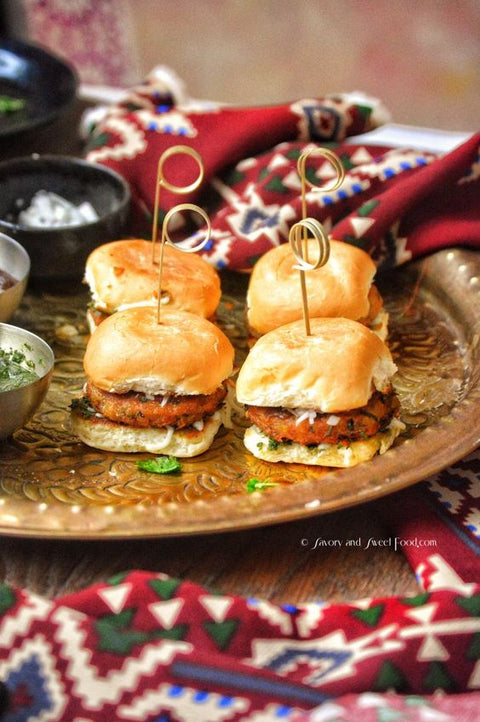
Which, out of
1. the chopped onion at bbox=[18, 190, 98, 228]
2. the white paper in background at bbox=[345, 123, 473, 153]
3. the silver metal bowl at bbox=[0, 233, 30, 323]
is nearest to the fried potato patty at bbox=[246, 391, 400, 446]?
the silver metal bowl at bbox=[0, 233, 30, 323]

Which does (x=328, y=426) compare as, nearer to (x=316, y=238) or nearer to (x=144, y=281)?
(x=316, y=238)

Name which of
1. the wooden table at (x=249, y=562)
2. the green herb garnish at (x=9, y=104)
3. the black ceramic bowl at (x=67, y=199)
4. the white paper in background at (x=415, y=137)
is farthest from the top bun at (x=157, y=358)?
the white paper in background at (x=415, y=137)

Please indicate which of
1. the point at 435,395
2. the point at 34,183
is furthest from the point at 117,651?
the point at 34,183

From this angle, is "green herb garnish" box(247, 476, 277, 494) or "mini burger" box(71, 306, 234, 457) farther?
"mini burger" box(71, 306, 234, 457)

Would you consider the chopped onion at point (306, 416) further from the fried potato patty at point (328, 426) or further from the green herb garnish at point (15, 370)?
the green herb garnish at point (15, 370)

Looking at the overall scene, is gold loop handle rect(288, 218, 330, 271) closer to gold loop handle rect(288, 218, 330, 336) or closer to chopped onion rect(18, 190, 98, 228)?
gold loop handle rect(288, 218, 330, 336)

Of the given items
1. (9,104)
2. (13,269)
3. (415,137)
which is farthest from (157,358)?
(415,137)
